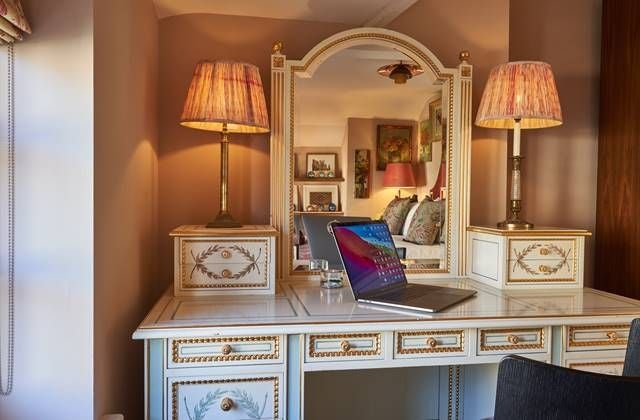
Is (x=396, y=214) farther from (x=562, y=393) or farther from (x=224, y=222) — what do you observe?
(x=562, y=393)

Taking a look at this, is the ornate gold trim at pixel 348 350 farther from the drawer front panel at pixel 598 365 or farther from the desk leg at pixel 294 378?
the drawer front panel at pixel 598 365

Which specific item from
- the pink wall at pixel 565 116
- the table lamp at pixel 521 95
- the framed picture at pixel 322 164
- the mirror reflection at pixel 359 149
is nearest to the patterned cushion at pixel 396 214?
the mirror reflection at pixel 359 149

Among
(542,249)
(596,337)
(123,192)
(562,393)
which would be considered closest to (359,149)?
(542,249)

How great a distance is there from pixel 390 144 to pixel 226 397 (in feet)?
3.39

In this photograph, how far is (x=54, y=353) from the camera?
1031 millimetres

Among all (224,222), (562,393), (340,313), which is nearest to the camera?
(562,393)

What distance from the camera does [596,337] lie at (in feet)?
4.58

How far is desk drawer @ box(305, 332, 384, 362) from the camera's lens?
1265 millimetres

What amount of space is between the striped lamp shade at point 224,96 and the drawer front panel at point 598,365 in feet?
3.83

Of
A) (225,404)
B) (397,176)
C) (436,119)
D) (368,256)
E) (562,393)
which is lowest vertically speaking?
(225,404)

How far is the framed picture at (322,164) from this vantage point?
177cm

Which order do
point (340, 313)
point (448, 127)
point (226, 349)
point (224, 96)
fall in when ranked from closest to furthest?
point (226, 349) < point (340, 313) < point (224, 96) < point (448, 127)

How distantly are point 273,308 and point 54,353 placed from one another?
0.56 meters

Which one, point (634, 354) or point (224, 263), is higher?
point (224, 263)
